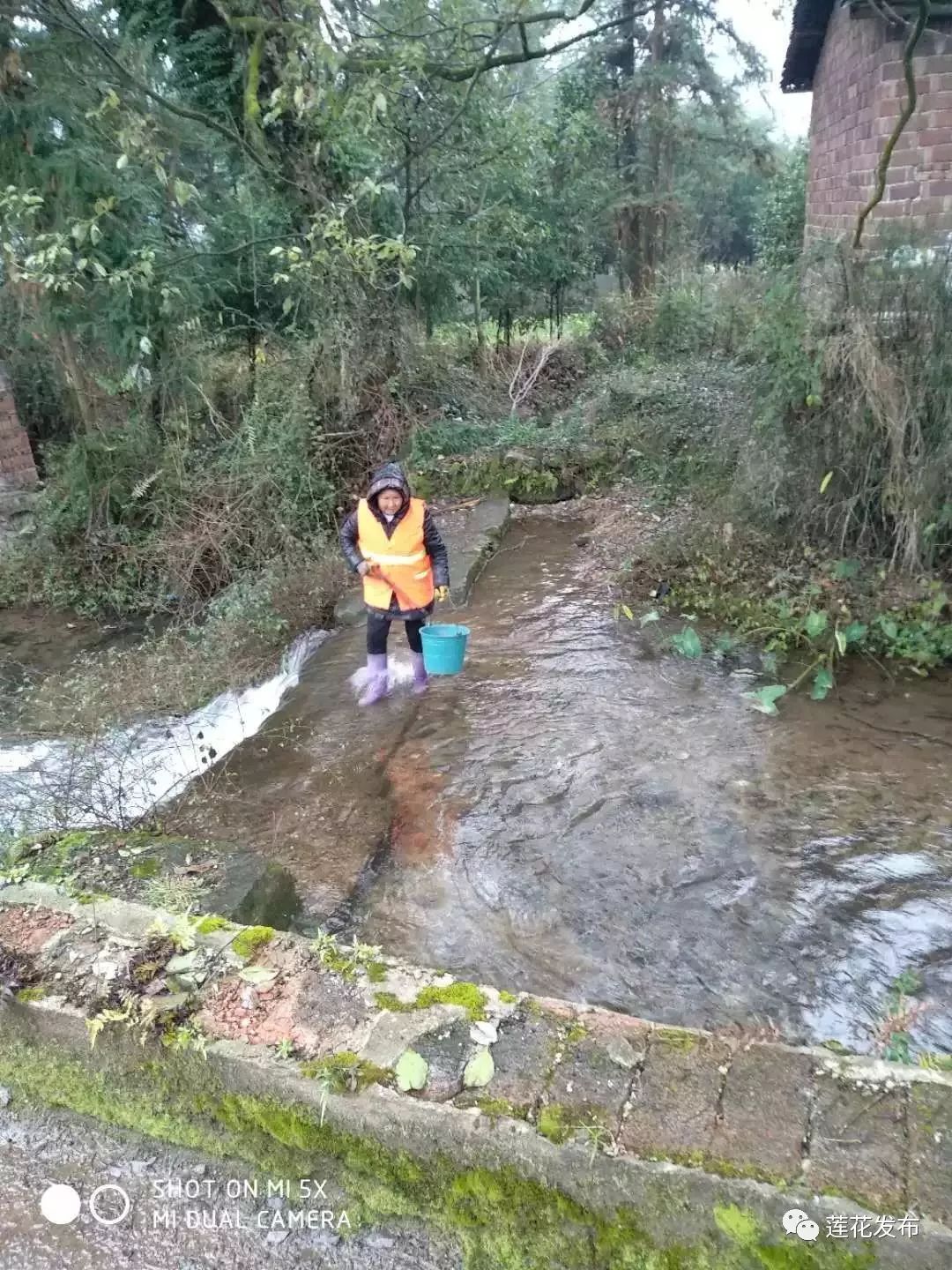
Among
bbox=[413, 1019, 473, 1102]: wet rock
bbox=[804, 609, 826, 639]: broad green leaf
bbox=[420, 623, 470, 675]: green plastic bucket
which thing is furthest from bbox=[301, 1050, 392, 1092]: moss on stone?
bbox=[804, 609, 826, 639]: broad green leaf

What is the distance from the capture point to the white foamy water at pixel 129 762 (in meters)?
4.34

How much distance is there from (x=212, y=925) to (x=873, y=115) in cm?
781

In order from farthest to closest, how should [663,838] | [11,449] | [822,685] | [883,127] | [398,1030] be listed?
[11,449]
[883,127]
[822,685]
[663,838]
[398,1030]

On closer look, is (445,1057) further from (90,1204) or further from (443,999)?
(90,1204)

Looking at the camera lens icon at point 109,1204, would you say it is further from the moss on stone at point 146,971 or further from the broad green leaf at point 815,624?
the broad green leaf at point 815,624

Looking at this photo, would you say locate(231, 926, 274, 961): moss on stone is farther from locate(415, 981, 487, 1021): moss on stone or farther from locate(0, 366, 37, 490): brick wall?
locate(0, 366, 37, 490): brick wall

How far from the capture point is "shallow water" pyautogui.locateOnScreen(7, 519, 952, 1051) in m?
3.39

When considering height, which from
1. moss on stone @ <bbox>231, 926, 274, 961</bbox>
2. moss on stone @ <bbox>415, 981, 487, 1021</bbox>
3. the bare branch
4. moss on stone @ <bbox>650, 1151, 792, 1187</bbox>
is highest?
the bare branch

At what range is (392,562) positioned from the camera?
546 centimetres

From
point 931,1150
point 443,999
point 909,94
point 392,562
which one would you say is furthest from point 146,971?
point 909,94

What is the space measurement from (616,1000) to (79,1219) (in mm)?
1862

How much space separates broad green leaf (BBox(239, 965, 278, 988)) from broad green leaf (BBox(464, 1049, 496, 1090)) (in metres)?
0.68

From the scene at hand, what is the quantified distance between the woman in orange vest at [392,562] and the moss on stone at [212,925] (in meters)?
2.99

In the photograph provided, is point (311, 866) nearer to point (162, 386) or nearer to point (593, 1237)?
point (593, 1237)
